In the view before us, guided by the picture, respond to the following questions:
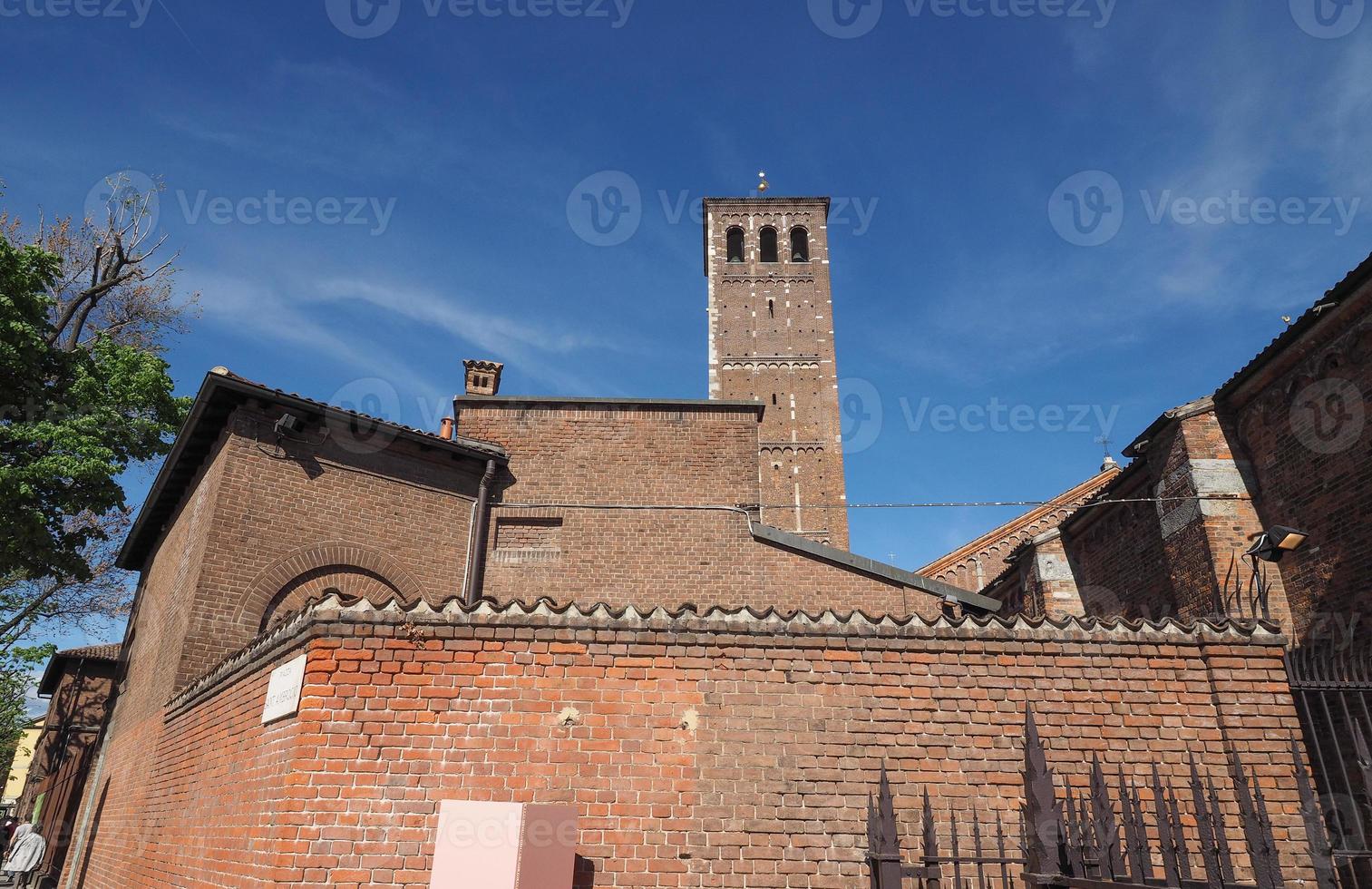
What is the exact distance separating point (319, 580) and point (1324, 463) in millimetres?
13570

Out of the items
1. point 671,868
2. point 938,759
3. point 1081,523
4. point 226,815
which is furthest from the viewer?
point 1081,523

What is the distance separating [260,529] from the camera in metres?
11.0

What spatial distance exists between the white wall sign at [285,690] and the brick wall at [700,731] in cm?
12

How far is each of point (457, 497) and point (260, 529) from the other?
3312 mm

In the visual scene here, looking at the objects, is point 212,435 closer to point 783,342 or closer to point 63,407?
point 63,407

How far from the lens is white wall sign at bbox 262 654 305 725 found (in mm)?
5848

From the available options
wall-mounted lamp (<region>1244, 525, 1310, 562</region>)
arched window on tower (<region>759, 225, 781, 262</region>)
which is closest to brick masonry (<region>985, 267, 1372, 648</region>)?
wall-mounted lamp (<region>1244, 525, 1310, 562</region>)

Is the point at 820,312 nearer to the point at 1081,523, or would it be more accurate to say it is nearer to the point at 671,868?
the point at 1081,523

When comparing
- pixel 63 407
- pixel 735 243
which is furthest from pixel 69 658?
pixel 735 243

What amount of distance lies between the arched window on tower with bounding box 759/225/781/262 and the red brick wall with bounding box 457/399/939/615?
2815 centimetres

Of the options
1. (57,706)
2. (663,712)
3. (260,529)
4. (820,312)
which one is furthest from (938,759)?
(820,312)

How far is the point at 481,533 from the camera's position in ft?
44.4

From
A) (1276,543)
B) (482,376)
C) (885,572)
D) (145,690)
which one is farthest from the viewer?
(482,376)

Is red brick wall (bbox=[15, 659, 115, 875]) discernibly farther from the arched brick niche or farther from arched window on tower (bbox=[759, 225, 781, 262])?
arched window on tower (bbox=[759, 225, 781, 262])
